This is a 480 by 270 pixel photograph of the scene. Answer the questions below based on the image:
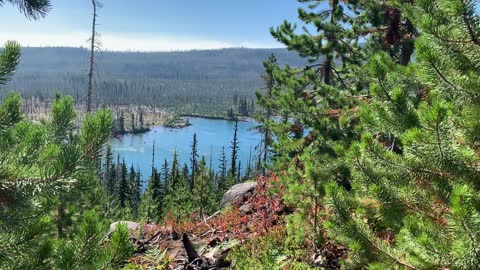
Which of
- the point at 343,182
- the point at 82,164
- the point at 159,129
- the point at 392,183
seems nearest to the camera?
the point at 82,164

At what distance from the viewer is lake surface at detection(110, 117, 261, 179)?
114812 millimetres

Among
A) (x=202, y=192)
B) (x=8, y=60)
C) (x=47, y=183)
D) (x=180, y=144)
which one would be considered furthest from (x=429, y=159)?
(x=180, y=144)

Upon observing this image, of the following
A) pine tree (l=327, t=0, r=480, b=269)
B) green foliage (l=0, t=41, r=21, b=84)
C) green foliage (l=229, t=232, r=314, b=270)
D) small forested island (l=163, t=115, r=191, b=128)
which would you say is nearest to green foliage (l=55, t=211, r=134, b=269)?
green foliage (l=0, t=41, r=21, b=84)

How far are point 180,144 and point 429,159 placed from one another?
139 metres

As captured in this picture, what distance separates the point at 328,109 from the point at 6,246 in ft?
25.9

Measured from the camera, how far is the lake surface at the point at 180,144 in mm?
114812

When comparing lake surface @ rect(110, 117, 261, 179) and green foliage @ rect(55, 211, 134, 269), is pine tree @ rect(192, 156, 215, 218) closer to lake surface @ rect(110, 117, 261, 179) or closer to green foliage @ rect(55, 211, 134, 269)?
green foliage @ rect(55, 211, 134, 269)

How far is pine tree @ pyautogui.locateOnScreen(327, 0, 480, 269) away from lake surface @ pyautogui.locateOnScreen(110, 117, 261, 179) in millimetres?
92912

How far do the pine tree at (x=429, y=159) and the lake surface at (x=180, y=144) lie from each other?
305 feet

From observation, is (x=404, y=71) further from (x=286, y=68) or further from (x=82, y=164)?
(x=286, y=68)

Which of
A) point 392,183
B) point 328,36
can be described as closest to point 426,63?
point 392,183

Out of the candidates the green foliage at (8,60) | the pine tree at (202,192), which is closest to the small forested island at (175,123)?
the pine tree at (202,192)

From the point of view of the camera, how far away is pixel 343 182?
841cm

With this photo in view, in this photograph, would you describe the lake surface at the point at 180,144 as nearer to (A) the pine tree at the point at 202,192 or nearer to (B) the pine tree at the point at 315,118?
(A) the pine tree at the point at 202,192
